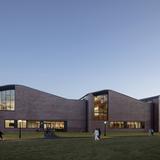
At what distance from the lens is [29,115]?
102062 mm

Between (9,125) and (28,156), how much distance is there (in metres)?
70.5

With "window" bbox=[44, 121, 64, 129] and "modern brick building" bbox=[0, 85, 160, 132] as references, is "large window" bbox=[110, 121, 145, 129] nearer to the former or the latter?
"modern brick building" bbox=[0, 85, 160, 132]

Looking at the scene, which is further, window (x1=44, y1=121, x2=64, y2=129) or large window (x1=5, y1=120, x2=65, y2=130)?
window (x1=44, y1=121, x2=64, y2=129)

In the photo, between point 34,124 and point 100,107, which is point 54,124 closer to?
point 34,124


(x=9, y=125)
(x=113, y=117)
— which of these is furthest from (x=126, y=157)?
(x=113, y=117)

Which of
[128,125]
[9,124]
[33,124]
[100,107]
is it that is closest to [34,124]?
[33,124]

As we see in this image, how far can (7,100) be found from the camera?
100 m

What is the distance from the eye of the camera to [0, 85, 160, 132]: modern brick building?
10031 cm

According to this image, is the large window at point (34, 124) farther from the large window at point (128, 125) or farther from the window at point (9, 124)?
the large window at point (128, 125)

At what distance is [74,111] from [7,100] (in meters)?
20.2

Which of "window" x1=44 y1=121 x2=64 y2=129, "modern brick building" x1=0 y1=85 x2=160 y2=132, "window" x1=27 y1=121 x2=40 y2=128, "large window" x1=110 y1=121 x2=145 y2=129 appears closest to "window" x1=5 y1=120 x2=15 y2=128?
"modern brick building" x1=0 y1=85 x2=160 y2=132

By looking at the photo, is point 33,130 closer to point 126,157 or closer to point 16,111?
point 16,111

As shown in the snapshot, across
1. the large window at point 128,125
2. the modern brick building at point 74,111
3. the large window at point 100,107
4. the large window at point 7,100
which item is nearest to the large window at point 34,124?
the modern brick building at point 74,111

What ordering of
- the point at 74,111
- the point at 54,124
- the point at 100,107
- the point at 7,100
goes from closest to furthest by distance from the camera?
the point at 7,100 → the point at 54,124 → the point at 74,111 → the point at 100,107
